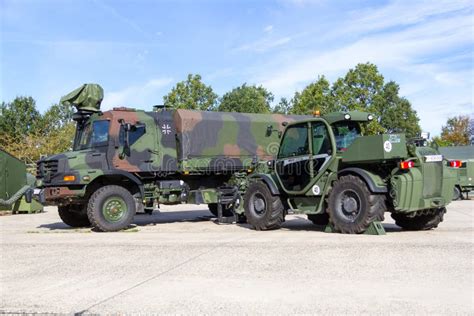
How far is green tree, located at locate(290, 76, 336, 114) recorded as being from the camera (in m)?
42.5

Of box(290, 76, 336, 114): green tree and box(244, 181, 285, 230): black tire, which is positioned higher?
box(290, 76, 336, 114): green tree

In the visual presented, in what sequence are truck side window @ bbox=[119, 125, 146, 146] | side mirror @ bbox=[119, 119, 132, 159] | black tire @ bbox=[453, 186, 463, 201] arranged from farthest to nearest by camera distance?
black tire @ bbox=[453, 186, 463, 201], truck side window @ bbox=[119, 125, 146, 146], side mirror @ bbox=[119, 119, 132, 159]

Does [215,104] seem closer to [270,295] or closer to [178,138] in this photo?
[178,138]

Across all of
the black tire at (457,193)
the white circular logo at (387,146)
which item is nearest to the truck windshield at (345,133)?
the white circular logo at (387,146)

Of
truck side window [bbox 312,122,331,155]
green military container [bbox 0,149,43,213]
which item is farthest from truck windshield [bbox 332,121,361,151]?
green military container [bbox 0,149,43,213]

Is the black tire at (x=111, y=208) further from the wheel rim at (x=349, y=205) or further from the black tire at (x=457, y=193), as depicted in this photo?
the black tire at (x=457, y=193)

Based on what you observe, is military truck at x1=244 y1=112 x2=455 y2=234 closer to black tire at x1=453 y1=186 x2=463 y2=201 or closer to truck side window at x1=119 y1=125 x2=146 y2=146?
truck side window at x1=119 y1=125 x2=146 y2=146

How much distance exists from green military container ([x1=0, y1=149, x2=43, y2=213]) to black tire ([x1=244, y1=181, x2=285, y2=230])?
12.5 metres

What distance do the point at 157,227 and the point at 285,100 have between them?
185 feet

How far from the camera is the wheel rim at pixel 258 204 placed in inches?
449

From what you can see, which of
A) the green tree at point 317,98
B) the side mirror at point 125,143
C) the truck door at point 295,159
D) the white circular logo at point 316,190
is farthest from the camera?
the green tree at point 317,98

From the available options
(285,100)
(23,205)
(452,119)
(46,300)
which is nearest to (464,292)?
(46,300)

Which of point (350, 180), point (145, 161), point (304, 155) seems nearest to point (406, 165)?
point (350, 180)

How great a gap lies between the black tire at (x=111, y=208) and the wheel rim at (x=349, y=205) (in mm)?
5225
